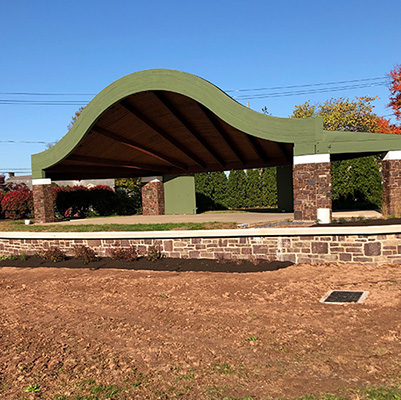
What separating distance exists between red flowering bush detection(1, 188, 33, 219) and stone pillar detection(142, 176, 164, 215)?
309 inches

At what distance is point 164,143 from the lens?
18.1 metres

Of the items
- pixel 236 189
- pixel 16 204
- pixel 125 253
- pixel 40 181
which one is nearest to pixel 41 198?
pixel 40 181

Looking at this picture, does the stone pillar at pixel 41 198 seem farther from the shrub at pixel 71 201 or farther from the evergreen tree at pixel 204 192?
the evergreen tree at pixel 204 192

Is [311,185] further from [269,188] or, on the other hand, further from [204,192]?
[204,192]

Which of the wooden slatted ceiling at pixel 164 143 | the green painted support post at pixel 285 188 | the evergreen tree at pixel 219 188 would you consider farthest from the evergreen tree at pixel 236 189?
the green painted support post at pixel 285 188

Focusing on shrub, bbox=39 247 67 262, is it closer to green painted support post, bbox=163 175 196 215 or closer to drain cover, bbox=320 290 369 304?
drain cover, bbox=320 290 369 304

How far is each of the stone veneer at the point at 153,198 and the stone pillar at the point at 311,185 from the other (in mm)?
12559

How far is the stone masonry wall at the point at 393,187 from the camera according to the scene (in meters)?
13.3

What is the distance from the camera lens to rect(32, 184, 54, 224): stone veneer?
1736cm

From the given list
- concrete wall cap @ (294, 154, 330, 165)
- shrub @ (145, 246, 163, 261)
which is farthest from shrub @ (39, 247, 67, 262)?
concrete wall cap @ (294, 154, 330, 165)

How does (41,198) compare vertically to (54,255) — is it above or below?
above

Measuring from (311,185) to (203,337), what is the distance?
349 inches

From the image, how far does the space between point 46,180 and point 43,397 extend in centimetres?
1518

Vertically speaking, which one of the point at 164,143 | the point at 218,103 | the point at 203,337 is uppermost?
the point at 218,103
